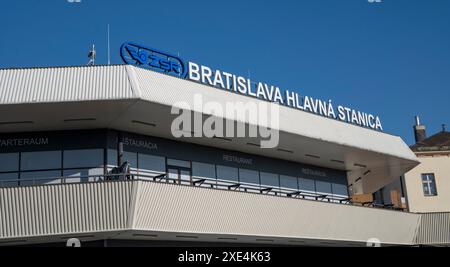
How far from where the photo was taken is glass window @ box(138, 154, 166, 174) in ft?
98.7

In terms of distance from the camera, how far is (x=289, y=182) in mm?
37531

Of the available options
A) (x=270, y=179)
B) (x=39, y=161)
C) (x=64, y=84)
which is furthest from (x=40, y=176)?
(x=270, y=179)

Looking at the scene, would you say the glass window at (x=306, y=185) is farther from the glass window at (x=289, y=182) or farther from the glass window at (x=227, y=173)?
the glass window at (x=227, y=173)

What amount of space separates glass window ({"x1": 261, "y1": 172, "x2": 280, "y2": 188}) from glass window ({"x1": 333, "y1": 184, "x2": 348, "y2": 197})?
6.04 metres

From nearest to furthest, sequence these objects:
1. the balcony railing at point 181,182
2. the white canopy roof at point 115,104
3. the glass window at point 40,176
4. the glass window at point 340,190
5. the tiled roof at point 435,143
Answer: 1. the white canopy roof at point 115,104
2. the balcony railing at point 181,182
3. the glass window at point 40,176
4. the glass window at point 340,190
5. the tiled roof at point 435,143

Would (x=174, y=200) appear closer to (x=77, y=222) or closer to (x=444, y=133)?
(x=77, y=222)

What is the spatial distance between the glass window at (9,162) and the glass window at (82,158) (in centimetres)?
222

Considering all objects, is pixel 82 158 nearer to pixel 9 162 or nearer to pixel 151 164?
pixel 9 162

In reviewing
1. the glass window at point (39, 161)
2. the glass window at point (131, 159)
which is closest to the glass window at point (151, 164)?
the glass window at point (131, 159)

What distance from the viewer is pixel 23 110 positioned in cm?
2617

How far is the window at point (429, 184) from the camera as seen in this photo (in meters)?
50.1

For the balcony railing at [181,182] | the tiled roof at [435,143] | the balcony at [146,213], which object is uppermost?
the tiled roof at [435,143]

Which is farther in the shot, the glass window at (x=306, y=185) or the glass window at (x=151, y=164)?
the glass window at (x=306, y=185)
